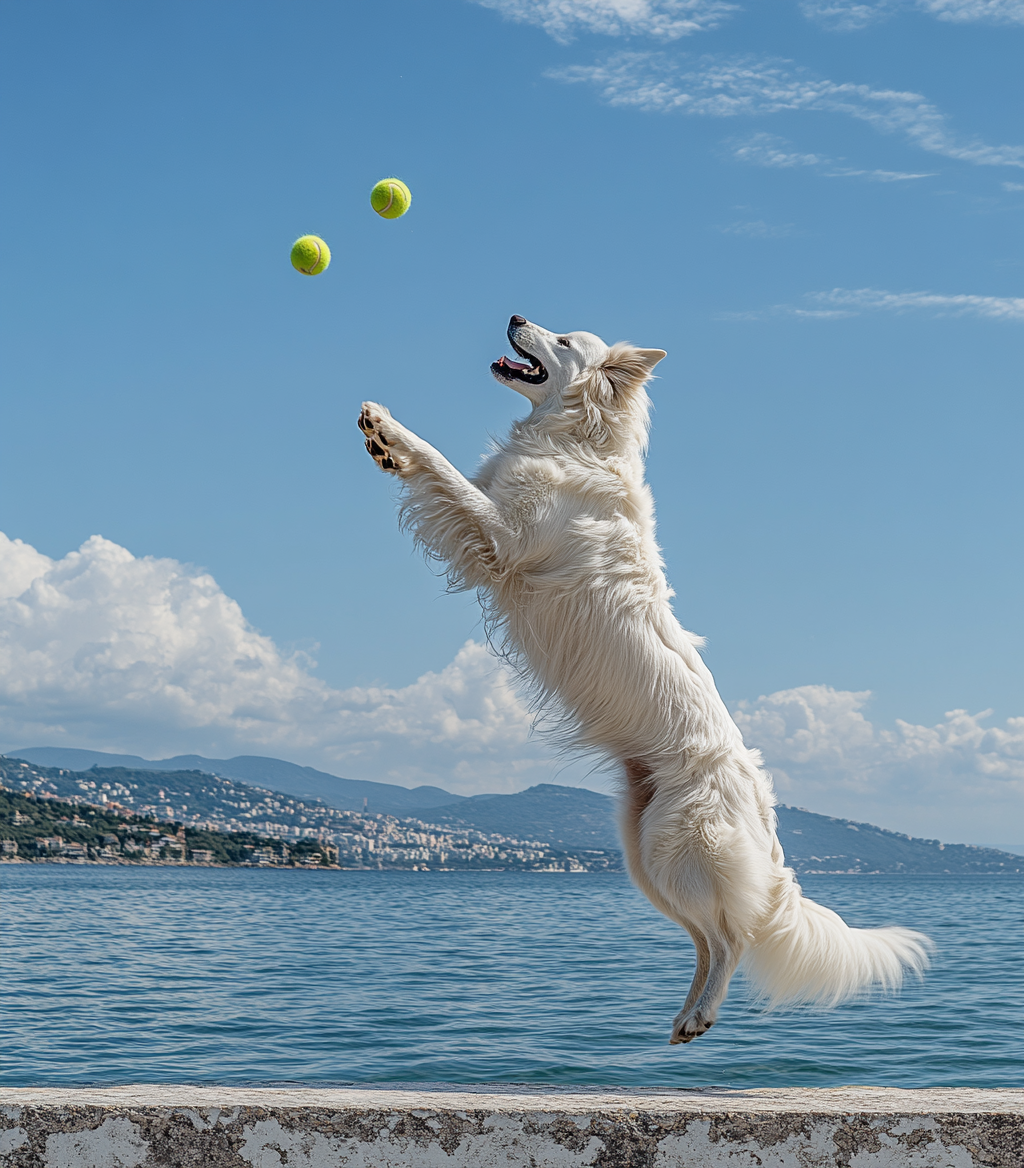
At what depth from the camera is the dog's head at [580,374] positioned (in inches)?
195

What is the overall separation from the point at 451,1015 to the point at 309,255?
470 inches

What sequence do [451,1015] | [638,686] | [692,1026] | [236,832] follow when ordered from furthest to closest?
[236,832]
[451,1015]
[638,686]
[692,1026]

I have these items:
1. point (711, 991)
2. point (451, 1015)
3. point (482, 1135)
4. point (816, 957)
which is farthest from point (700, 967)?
point (451, 1015)

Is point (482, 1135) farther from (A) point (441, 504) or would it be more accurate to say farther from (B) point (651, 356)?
(B) point (651, 356)

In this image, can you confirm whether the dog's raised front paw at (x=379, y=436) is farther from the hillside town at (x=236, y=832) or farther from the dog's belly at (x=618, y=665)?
the hillside town at (x=236, y=832)

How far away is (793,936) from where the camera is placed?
4.37 meters

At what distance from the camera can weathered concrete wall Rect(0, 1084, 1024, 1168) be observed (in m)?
2.96

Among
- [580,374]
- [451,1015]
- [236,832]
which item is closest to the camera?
[580,374]

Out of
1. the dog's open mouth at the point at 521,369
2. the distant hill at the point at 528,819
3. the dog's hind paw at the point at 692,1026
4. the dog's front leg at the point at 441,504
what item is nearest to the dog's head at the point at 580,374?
the dog's open mouth at the point at 521,369

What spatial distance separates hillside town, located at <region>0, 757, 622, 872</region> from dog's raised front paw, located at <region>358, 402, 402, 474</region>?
9666 centimetres

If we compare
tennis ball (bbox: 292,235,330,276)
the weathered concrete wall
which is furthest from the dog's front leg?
the weathered concrete wall

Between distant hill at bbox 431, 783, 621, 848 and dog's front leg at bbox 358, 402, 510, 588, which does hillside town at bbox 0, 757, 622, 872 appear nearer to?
distant hill at bbox 431, 783, 621, 848

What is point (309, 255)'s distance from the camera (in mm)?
5918

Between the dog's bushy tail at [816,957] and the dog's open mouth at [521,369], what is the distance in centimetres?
257
